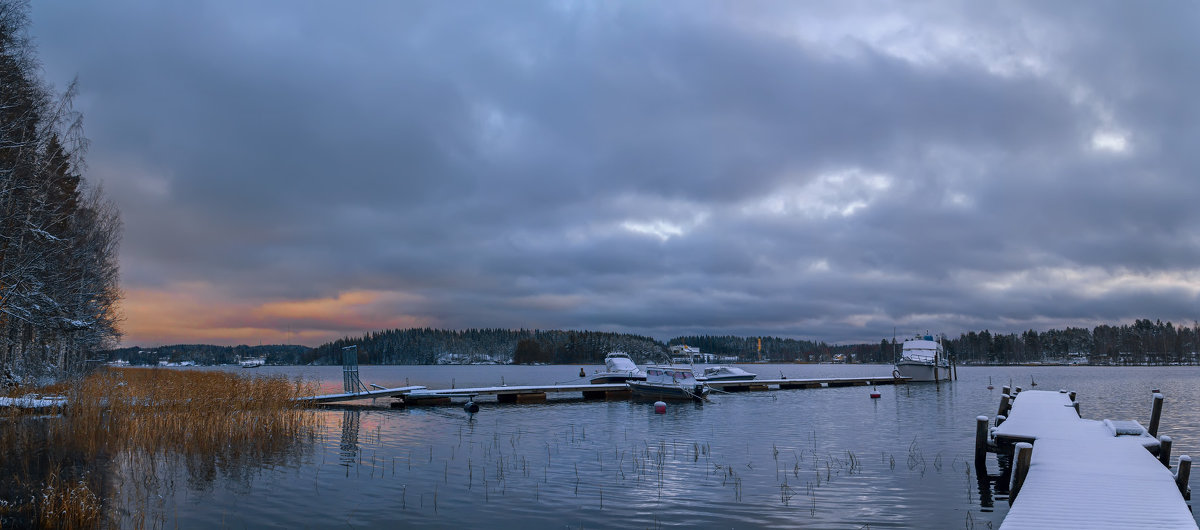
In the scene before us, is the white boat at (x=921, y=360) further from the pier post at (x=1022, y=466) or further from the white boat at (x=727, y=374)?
the pier post at (x=1022, y=466)

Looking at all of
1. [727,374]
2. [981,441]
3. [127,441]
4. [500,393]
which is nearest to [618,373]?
[727,374]

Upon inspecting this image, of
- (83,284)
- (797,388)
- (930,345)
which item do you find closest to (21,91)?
(83,284)

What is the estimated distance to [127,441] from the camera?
23797 mm

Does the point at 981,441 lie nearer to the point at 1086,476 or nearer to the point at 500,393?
the point at 1086,476

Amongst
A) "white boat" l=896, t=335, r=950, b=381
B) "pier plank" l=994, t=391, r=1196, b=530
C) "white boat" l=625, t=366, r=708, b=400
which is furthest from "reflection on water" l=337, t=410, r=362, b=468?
"white boat" l=896, t=335, r=950, b=381

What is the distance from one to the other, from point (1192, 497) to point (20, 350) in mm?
51910

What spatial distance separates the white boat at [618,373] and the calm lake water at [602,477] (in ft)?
110

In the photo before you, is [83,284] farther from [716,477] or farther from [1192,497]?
[1192,497]

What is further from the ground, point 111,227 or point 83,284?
point 111,227

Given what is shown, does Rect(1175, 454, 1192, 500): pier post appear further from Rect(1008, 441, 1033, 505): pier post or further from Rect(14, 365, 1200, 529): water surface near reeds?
Rect(14, 365, 1200, 529): water surface near reeds

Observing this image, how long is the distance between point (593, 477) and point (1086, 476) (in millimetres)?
13130

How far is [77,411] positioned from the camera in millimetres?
25016

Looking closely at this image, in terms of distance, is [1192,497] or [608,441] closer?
[1192,497]

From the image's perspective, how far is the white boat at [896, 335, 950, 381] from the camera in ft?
302
